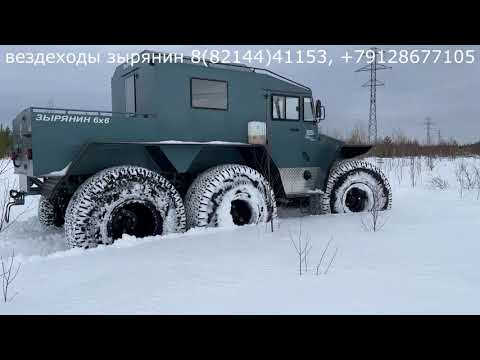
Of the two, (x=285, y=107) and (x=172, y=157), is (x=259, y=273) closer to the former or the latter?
(x=172, y=157)

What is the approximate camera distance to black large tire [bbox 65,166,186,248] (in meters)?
4.70

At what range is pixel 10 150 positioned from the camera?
5848 millimetres

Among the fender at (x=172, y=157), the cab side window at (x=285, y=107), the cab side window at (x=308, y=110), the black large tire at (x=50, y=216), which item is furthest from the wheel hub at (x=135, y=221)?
the cab side window at (x=308, y=110)

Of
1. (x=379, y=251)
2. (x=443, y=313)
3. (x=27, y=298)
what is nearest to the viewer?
(x=443, y=313)

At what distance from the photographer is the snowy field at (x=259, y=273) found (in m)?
2.63

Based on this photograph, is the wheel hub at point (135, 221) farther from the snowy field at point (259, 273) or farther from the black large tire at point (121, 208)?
the snowy field at point (259, 273)

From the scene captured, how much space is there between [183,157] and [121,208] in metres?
1.29

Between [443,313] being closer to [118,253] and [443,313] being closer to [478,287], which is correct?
[478,287]

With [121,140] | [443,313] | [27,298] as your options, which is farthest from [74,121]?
[443,313]

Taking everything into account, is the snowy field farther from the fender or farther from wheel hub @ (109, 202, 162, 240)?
the fender

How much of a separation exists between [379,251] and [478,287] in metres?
1.26

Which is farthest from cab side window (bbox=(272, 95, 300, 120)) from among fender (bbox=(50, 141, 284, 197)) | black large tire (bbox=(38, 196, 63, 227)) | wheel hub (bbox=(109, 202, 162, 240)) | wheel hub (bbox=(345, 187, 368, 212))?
black large tire (bbox=(38, 196, 63, 227))

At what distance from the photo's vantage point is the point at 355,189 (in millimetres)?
7641

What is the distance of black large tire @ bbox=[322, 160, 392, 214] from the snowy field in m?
1.42
